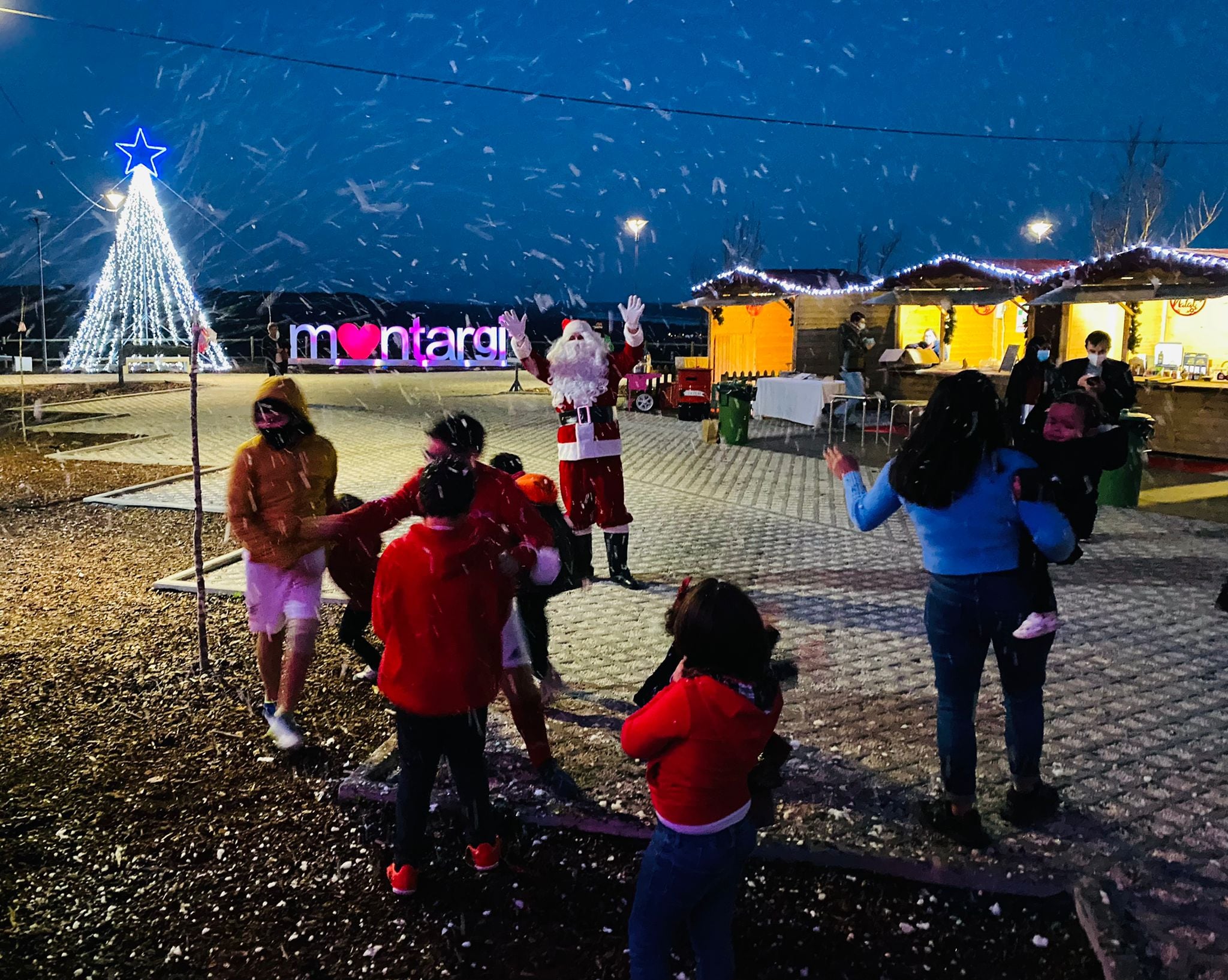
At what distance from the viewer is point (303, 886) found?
11.0 ft

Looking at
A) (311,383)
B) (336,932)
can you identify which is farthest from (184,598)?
(311,383)

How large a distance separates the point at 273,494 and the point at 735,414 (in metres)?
12.3

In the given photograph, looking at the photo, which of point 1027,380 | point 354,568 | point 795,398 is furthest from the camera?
point 795,398

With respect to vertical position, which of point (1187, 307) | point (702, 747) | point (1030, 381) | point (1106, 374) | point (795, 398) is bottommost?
point (702, 747)

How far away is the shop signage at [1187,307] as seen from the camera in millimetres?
16562

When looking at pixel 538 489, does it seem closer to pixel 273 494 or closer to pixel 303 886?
pixel 273 494

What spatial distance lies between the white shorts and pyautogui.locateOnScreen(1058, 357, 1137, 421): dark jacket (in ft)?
21.0

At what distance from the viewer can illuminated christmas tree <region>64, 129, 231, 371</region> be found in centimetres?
3238

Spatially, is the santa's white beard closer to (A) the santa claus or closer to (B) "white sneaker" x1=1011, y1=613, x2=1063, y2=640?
(A) the santa claus

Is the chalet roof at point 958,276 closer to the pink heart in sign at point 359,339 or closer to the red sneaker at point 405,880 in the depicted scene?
the red sneaker at point 405,880

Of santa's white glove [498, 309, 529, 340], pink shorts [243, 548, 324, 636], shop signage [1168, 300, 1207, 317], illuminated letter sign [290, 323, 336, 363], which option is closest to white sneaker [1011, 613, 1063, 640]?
pink shorts [243, 548, 324, 636]

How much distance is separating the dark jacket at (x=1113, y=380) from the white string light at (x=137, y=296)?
93.7 feet

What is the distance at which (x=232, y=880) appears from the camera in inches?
134

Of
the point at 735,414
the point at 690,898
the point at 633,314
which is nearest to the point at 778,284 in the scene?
the point at 735,414
